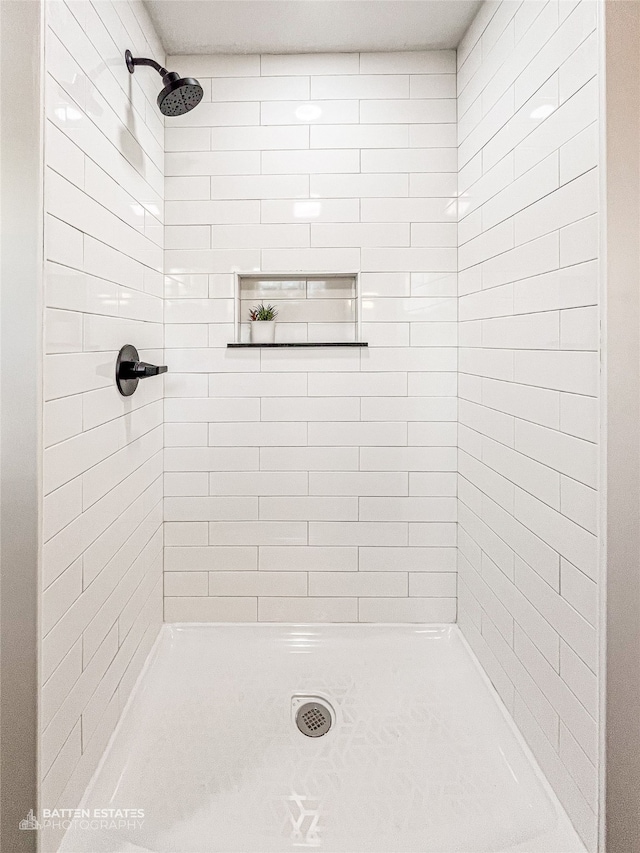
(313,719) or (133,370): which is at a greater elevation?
(133,370)

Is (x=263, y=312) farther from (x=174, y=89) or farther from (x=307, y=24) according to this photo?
(x=307, y=24)

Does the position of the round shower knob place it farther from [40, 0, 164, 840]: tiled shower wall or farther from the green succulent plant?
the green succulent plant

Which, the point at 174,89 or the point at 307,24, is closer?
the point at 174,89

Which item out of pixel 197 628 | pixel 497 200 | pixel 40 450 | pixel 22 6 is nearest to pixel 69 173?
pixel 22 6

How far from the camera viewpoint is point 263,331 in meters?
1.97

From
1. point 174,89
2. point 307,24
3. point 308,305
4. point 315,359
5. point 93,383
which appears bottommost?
point 93,383

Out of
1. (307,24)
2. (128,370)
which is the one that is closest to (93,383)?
(128,370)

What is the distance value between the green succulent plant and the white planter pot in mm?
20

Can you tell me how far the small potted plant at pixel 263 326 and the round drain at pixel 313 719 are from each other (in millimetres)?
1225

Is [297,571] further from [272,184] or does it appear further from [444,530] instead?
[272,184]

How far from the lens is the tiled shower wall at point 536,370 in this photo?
1119 millimetres

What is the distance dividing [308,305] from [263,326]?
7.9 inches

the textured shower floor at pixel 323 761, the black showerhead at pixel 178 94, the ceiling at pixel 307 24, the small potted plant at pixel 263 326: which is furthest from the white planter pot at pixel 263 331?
the textured shower floor at pixel 323 761

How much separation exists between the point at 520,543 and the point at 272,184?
148 cm
